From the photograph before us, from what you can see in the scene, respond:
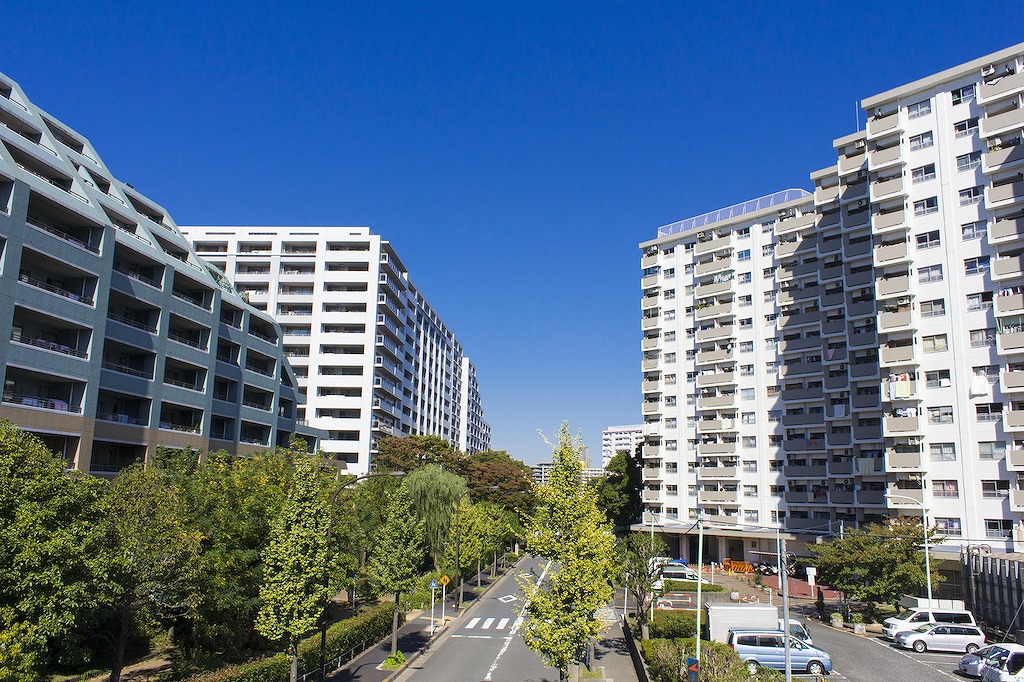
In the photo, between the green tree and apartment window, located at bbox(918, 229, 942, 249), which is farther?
apartment window, located at bbox(918, 229, 942, 249)

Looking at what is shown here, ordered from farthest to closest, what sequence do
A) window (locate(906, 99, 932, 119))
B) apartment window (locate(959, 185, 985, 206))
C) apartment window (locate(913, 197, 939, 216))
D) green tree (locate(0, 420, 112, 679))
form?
1. window (locate(906, 99, 932, 119))
2. apartment window (locate(913, 197, 939, 216))
3. apartment window (locate(959, 185, 985, 206))
4. green tree (locate(0, 420, 112, 679))

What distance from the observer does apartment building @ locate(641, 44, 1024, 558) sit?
160 feet

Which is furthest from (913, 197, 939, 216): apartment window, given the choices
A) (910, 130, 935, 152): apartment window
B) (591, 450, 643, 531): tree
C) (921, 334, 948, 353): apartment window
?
(591, 450, 643, 531): tree

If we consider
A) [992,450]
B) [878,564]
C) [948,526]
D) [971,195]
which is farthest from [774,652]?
[971,195]

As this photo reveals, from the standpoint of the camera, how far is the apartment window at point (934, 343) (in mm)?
51406

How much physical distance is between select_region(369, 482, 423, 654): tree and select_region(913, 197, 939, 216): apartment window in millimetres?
47225

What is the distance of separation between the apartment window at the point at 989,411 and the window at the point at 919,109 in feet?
78.6

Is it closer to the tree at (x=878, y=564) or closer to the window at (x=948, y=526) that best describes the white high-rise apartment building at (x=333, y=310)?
the tree at (x=878, y=564)

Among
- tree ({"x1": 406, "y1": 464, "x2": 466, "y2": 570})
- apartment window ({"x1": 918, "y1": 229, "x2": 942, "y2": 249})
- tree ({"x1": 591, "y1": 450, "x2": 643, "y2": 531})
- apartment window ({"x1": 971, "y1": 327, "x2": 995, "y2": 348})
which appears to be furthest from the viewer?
tree ({"x1": 591, "y1": 450, "x2": 643, "y2": 531})

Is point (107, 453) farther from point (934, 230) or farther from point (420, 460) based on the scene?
point (934, 230)

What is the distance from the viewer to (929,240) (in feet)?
175

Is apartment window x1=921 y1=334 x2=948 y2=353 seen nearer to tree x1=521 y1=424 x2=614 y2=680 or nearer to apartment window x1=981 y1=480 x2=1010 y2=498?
apartment window x1=981 y1=480 x2=1010 y2=498

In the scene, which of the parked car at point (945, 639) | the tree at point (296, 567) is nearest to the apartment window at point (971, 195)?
the parked car at point (945, 639)

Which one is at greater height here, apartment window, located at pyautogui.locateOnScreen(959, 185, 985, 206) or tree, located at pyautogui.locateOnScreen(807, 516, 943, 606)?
apartment window, located at pyautogui.locateOnScreen(959, 185, 985, 206)
